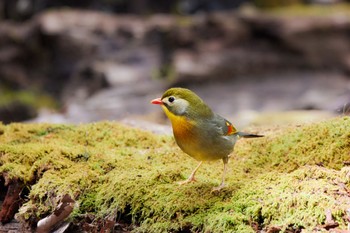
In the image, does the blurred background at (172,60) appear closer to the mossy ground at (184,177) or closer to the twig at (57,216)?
the mossy ground at (184,177)

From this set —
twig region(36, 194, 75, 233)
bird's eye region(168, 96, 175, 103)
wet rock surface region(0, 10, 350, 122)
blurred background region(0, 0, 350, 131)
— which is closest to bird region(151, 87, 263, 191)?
bird's eye region(168, 96, 175, 103)

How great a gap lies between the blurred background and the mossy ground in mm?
7223

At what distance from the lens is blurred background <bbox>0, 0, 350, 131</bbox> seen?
12266mm

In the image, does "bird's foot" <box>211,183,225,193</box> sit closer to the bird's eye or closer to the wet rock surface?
the bird's eye

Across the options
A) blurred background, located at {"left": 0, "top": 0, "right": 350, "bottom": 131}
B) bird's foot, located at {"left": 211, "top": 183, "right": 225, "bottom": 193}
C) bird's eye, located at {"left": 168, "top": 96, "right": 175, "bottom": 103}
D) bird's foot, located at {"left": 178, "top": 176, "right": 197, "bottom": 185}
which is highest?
blurred background, located at {"left": 0, "top": 0, "right": 350, "bottom": 131}

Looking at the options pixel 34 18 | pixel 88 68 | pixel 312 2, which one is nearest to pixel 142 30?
pixel 88 68

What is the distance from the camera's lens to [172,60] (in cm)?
1376

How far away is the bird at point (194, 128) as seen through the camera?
3291mm

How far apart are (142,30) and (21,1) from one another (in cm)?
497

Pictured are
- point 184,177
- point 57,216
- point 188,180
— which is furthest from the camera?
point 184,177

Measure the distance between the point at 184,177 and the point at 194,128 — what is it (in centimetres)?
39

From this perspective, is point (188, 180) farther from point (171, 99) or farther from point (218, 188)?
point (171, 99)

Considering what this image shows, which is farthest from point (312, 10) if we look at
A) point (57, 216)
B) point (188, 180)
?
point (57, 216)

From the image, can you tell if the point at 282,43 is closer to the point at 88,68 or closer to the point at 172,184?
the point at 88,68
